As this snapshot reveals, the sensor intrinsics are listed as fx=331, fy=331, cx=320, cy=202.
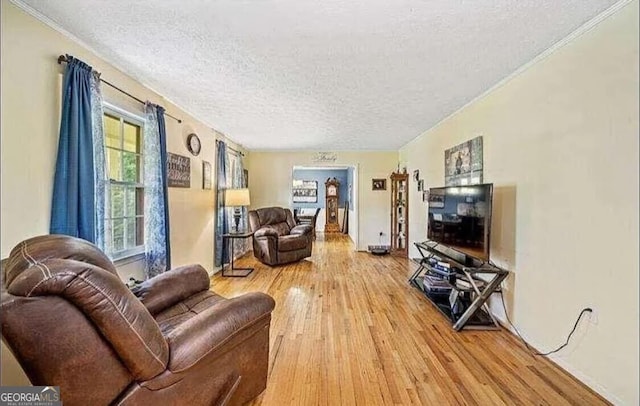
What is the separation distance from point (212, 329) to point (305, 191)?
34.8ft

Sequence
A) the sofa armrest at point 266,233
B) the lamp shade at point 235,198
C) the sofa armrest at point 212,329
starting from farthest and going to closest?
the sofa armrest at point 266,233 → the lamp shade at point 235,198 → the sofa armrest at point 212,329

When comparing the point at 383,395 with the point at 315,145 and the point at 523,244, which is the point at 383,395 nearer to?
the point at 523,244

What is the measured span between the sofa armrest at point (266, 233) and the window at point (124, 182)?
8.32 ft

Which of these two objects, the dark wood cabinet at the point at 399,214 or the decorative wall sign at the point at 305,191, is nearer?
the dark wood cabinet at the point at 399,214

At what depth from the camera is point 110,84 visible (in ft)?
8.97

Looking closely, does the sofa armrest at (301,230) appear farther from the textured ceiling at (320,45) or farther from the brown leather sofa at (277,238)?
the textured ceiling at (320,45)

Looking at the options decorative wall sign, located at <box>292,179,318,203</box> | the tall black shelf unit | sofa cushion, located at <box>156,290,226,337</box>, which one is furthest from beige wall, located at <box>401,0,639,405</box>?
decorative wall sign, located at <box>292,179,318,203</box>

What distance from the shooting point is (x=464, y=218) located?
335 centimetres

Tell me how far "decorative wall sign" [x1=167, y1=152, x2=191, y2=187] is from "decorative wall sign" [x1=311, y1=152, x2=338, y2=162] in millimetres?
3691

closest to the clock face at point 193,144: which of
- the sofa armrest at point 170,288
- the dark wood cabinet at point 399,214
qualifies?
the sofa armrest at point 170,288

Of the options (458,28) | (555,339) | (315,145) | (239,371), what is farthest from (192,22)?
(315,145)

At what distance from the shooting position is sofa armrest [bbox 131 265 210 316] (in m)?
2.11

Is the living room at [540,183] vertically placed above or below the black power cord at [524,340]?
above

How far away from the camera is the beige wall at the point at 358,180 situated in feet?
25.1
